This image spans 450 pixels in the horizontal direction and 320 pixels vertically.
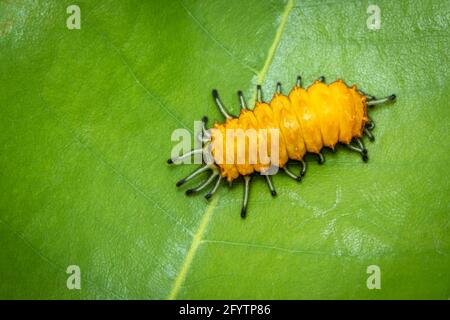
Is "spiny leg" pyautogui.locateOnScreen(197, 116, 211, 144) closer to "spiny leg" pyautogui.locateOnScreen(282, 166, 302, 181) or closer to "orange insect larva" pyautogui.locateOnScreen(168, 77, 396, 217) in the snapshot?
"orange insect larva" pyautogui.locateOnScreen(168, 77, 396, 217)

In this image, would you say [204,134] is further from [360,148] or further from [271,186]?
[360,148]

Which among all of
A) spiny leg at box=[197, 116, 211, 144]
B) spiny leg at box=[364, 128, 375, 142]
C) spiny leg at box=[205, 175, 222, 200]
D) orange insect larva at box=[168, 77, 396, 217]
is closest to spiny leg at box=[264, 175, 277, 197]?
orange insect larva at box=[168, 77, 396, 217]

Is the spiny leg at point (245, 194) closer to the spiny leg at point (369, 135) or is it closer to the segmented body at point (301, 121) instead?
the segmented body at point (301, 121)

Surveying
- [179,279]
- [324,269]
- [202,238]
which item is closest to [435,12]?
[324,269]

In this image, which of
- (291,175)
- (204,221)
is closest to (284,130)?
(291,175)

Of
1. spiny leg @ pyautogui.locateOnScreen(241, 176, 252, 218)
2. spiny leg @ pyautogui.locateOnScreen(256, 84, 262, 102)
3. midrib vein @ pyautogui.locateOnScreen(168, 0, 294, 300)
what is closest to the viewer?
midrib vein @ pyautogui.locateOnScreen(168, 0, 294, 300)

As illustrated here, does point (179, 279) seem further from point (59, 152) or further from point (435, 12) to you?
point (435, 12)

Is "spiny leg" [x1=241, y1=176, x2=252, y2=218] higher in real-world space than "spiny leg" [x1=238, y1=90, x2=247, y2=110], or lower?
lower

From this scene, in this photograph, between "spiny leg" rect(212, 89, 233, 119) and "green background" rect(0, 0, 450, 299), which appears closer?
"green background" rect(0, 0, 450, 299)
